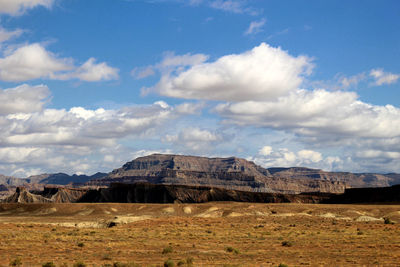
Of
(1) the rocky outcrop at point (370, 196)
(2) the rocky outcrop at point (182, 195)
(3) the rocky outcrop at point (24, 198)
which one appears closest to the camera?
(1) the rocky outcrop at point (370, 196)

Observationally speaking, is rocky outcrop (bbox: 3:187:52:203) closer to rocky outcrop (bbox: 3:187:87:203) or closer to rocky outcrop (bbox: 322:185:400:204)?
rocky outcrop (bbox: 3:187:87:203)

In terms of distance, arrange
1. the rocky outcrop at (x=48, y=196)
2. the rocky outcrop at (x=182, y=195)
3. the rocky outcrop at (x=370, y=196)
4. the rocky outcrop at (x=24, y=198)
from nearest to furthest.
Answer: the rocky outcrop at (x=370, y=196)
the rocky outcrop at (x=182, y=195)
the rocky outcrop at (x=24, y=198)
the rocky outcrop at (x=48, y=196)

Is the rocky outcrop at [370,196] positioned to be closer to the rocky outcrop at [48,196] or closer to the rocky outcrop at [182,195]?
the rocky outcrop at [182,195]

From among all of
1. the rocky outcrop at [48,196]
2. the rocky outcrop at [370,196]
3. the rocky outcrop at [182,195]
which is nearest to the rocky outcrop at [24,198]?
the rocky outcrop at [48,196]

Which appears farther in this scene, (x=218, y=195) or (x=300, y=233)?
(x=218, y=195)

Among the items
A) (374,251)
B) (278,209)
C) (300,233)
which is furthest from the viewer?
(278,209)

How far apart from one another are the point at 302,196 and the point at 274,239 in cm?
12398

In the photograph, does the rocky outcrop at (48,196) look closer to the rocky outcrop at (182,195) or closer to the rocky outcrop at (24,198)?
the rocky outcrop at (24,198)

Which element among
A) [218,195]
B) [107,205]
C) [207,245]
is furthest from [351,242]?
[218,195]

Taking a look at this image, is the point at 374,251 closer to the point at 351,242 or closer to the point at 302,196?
the point at 351,242

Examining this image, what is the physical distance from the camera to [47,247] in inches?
1526

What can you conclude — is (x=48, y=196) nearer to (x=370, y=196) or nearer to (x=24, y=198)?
(x=24, y=198)

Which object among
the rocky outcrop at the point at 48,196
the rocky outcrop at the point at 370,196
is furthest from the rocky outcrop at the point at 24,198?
the rocky outcrop at the point at 370,196

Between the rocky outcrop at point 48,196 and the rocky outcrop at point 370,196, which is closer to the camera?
the rocky outcrop at point 370,196
